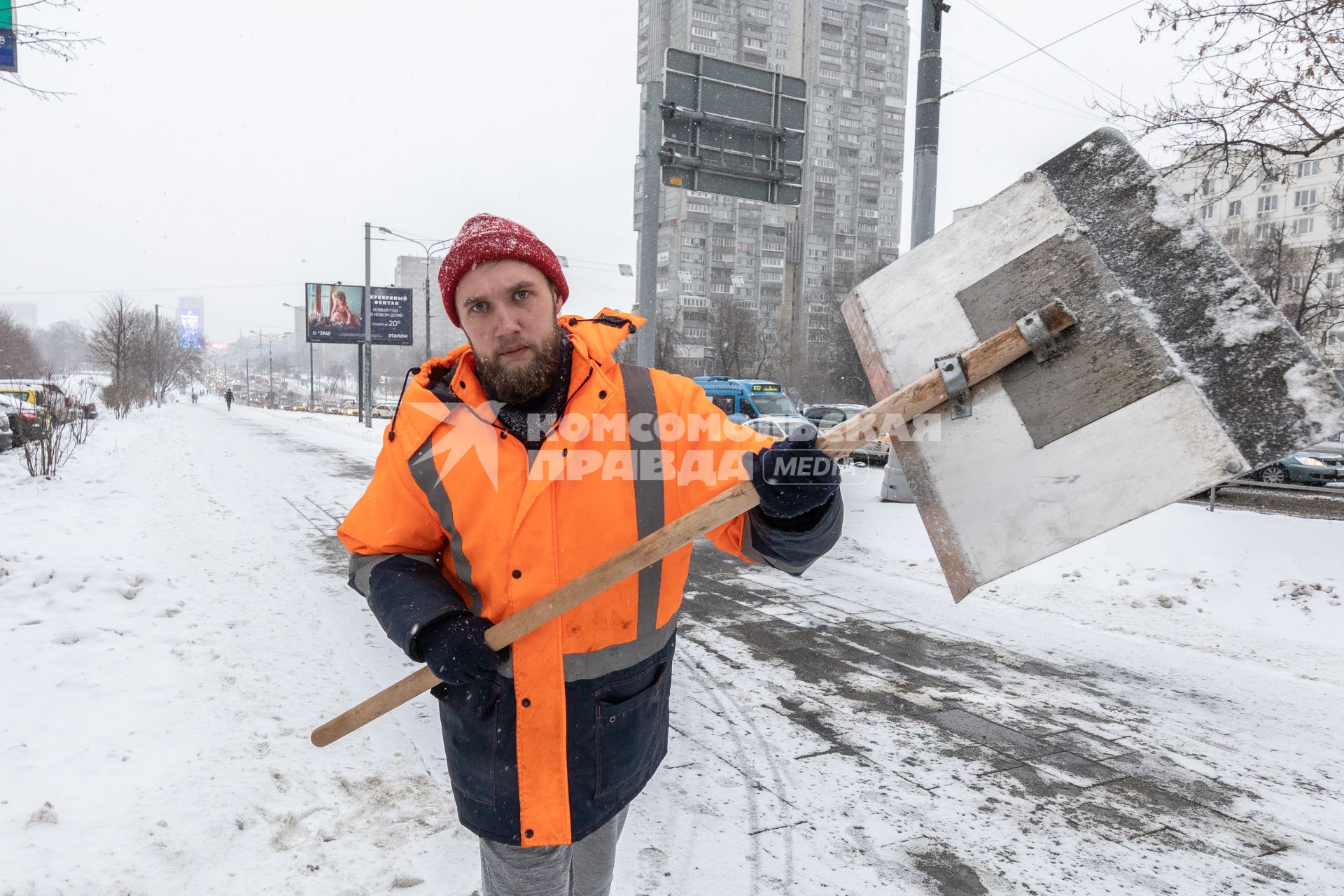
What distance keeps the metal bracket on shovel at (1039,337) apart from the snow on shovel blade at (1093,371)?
2cm

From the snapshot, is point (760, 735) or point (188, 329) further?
point (188, 329)

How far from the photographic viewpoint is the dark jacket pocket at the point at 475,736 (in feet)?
5.37

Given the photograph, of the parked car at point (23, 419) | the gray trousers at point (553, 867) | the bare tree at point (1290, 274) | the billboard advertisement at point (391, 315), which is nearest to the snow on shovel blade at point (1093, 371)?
the gray trousers at point (553, 867)

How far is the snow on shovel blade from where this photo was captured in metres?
1.43

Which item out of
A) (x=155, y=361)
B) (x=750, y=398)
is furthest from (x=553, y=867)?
(x=155, y=361)

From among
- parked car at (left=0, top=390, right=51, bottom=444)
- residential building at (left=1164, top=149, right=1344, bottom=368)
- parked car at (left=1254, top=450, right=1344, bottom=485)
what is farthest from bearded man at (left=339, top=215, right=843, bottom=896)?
parked car at (left=1254, top=450, right=1344, bottom=485)

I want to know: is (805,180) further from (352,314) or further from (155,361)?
(155,361)

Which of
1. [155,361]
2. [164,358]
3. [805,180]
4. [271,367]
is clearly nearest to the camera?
[155,361]

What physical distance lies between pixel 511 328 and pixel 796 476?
0.73 metres

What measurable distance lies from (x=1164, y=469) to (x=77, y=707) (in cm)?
421

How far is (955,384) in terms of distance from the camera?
169 centimetres

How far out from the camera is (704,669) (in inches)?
169

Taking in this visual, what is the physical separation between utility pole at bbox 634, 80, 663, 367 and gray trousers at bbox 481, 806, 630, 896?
6215 millimetres

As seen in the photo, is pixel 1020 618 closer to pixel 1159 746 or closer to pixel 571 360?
pixel 1159 746
